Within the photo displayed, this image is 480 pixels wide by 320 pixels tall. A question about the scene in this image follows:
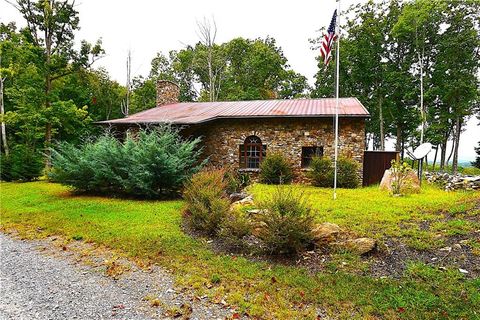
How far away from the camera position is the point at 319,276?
3771 millimetres

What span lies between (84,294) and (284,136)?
405 inches

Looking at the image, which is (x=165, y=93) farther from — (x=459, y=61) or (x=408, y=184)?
(x=459, y=61)

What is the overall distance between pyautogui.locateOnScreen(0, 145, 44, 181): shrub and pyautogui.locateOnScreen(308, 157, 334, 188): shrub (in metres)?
13.6

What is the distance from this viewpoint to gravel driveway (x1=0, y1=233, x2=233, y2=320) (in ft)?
10.2

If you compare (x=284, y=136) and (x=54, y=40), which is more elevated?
(x=54, y=40)

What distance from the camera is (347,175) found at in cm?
1084

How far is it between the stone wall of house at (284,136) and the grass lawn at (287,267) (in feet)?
12.4

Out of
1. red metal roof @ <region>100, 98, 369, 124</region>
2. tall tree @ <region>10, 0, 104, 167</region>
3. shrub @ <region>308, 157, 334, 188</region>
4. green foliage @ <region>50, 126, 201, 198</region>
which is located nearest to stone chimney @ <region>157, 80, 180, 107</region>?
red metal roof @ <region>100, 98, 369, 124</region>

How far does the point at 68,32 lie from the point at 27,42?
2.19 m

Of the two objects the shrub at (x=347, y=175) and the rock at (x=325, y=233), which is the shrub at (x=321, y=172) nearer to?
the shrub at (x=347, y=175)

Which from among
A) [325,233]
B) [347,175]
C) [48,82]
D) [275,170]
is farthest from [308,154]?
[48,82]

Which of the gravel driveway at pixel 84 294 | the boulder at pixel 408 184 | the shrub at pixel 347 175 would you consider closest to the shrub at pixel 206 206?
the gravel driveway at pixel 84 294

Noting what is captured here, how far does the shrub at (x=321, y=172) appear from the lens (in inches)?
432

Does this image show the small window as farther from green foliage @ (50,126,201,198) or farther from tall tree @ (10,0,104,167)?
tall tree @ (10,0,104,167)
